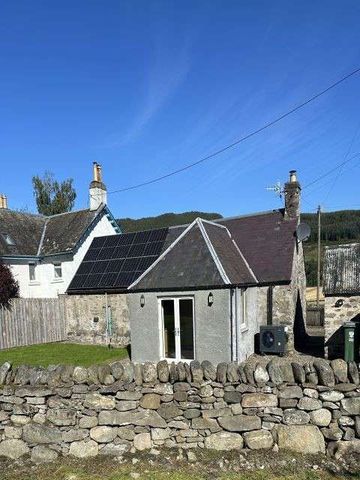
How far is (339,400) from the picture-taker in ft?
17.8

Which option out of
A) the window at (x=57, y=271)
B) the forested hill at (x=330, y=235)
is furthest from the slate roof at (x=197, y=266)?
the forested hill at (x=330, y=235)

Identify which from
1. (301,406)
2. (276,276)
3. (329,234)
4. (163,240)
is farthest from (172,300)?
(329,234)

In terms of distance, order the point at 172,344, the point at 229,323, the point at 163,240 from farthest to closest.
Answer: the point at 163,240
the point at 172,344
the point at 229,323

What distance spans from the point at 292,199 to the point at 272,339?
250 inches

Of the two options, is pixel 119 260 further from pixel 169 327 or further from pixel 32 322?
pixel 169 327

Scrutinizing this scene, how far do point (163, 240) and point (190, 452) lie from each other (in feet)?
41.0

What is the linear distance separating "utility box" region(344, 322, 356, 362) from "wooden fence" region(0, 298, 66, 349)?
43.8 ft

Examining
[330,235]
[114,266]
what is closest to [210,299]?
[114,266]

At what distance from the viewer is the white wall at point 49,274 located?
2241 centimetres

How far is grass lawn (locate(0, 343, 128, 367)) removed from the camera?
13311 millimetres

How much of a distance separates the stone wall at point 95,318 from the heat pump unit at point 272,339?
6.15 metres

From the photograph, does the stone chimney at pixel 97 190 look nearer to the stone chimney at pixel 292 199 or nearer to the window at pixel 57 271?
the window at pixel 57 271

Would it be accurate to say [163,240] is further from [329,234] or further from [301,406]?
[329,234]

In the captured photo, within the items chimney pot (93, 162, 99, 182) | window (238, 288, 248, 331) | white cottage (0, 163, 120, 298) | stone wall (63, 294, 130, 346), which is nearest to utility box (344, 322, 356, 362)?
window (238, 288, 248, 331)
